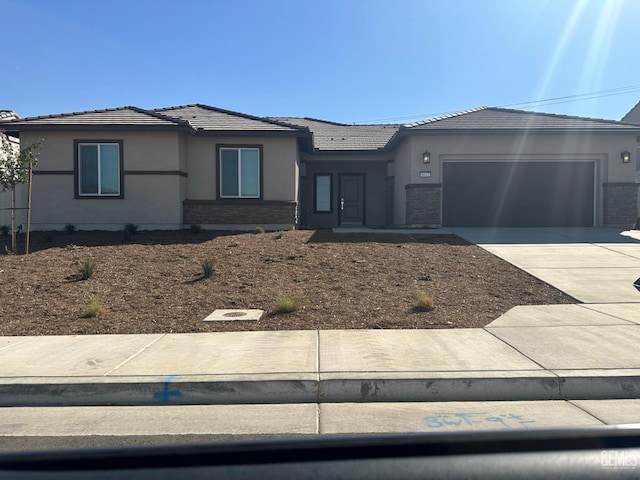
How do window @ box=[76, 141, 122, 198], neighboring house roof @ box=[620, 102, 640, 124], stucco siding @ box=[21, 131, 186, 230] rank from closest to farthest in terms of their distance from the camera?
1. stucco siding @ box=[21, 131, 186, 230]
2. window @ box=[76, 141, 122, 198]
3. neighboring house roof @ box=[620, 102, 640, 124]

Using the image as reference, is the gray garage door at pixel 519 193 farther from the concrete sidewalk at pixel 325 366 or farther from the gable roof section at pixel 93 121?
the concrete sidewalk at pixel 325 366

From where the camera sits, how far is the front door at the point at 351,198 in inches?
820

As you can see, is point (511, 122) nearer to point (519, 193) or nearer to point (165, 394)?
point (519, 193)

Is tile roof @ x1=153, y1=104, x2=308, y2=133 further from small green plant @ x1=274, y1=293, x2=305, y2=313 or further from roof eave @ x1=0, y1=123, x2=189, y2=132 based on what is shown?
small green plant @ x1=274, y1=293, x2=305, y2=313

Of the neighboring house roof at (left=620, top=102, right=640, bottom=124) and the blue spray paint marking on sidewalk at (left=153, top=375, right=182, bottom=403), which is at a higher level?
the neighboring house roof at (left=620, top=102, right=640, bottom=124)

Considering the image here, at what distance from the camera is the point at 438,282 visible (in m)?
9.74

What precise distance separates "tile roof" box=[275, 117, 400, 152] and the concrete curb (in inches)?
600

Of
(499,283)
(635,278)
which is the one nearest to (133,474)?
(499,283)

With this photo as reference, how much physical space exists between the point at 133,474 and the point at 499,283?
9.05m

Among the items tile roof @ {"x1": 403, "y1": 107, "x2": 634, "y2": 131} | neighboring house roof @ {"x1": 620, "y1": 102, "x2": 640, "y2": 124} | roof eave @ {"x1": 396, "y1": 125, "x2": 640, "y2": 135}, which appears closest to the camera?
roof eave @ {"x1": 396, "y1": 125, "x2": 640, "y2": 135}

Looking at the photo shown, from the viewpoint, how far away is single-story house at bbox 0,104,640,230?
15156mm

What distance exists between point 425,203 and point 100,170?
1077 centimetres

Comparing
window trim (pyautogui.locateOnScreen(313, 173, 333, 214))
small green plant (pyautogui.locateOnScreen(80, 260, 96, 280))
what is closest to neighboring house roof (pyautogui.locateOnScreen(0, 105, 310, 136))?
window trim (pyautogui.locateOnScreen(313, 173, 333, 214))

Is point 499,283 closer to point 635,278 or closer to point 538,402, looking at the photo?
point 635,278
